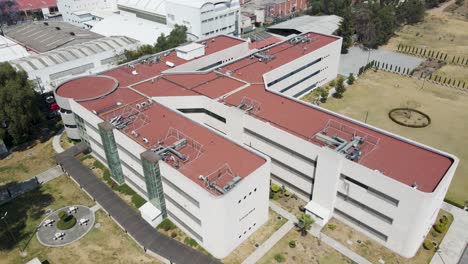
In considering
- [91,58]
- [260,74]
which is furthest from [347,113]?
[91,58]

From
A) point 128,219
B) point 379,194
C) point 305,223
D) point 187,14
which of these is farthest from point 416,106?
point 187,14

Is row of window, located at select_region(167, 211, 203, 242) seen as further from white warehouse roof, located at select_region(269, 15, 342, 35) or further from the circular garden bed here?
white warehouse roof, located at select_region(269, 15, 342, 35)

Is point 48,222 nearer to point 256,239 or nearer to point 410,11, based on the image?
point 256,239

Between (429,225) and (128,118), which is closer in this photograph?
(429,225)

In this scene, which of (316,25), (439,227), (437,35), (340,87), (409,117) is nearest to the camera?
(439,227)

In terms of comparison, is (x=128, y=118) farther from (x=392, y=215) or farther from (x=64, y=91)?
(x=392, y=215)

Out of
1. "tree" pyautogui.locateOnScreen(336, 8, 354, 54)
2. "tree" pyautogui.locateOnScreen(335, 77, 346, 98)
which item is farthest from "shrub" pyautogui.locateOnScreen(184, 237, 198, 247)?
"tree" pyautogui.locateOnScreen(336, 8, 354, 54)

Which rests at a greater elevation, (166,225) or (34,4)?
(34,4)
